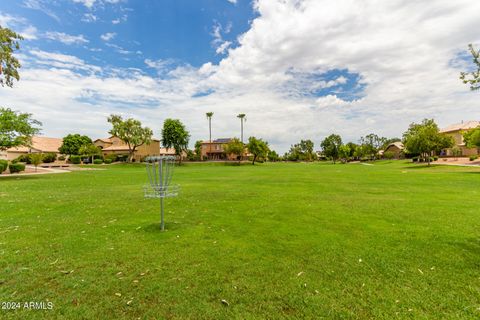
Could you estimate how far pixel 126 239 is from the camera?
20.1 ft

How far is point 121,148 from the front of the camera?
7550 centimetres

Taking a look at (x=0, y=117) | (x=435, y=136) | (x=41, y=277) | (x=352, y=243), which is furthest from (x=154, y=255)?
(x=435, y=136)

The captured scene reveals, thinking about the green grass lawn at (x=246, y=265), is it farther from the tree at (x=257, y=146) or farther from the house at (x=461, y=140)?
the house at (x=461, y=140)

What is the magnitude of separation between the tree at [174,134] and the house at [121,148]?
516 inches

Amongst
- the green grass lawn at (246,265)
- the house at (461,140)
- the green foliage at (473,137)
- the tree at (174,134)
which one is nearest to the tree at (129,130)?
the tree at (174,134)

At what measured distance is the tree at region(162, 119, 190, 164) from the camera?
2542 inches

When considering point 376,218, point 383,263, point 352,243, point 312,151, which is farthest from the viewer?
point 312,151

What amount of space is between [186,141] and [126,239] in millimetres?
62110

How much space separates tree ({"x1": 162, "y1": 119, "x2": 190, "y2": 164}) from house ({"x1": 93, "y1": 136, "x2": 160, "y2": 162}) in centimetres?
1310

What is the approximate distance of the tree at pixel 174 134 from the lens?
64562 mm

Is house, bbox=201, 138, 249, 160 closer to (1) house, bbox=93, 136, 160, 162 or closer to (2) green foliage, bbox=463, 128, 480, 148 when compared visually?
(1) house, bbox=93, 136, 160, 162

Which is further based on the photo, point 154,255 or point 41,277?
point 154,255

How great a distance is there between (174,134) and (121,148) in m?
22.4

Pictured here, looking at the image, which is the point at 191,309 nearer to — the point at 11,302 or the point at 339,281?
the point at 339,281
